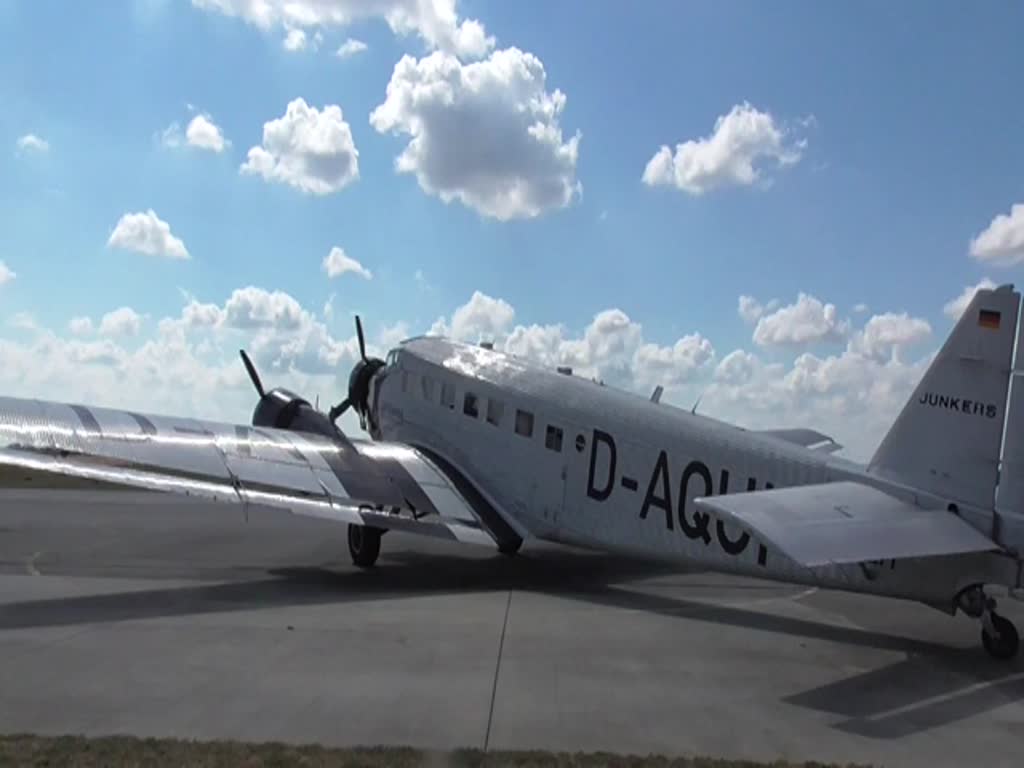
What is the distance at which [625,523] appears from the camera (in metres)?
13.6

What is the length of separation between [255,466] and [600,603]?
5502 millimetres

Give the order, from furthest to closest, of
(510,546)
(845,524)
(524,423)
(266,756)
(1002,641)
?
(524,423)
(510,546)
(1002,641)
(845,524)
(266,756)

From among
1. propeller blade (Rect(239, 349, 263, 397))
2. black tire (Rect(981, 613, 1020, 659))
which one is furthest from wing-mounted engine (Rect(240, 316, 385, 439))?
black tire (Rect(981, 613, 1020, 659))

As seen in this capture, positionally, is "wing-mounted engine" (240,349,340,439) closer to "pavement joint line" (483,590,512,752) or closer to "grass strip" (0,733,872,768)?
"pavement joint line" (483,590,512,752)

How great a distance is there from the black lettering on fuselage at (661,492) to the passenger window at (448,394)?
4915mm

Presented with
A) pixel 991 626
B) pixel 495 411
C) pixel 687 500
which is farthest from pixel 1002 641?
pixel 495 411

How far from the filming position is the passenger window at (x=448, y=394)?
1711cm

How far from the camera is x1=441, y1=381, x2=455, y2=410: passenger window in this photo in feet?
56.1

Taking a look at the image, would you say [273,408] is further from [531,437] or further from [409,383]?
[531,437]

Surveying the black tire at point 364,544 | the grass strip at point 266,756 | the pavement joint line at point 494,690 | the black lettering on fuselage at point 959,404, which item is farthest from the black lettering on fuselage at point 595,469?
the grass strip at point 266,756

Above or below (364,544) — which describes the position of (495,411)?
above

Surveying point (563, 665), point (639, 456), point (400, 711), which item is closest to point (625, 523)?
point (639, 456)

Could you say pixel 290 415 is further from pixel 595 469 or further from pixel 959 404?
pixel 959 404

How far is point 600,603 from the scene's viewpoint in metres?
13.1
